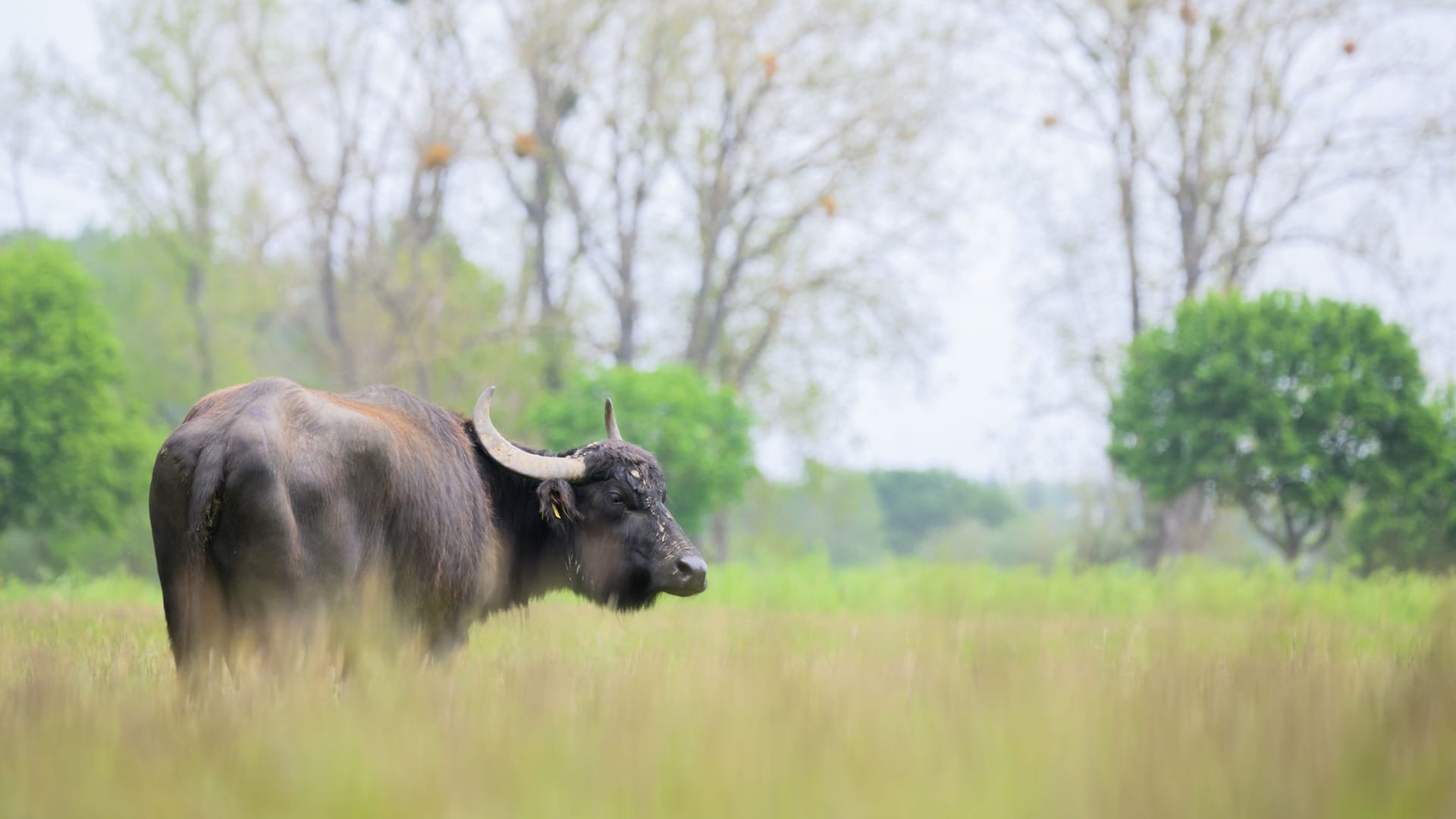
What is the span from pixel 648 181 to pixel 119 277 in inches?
786

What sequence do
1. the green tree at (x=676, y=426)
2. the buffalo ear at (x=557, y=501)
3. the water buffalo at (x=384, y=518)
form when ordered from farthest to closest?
1. the green tree at (x=676, y=426)
2. the buffalo ear at (x=557, y=501)
3. the water buffalo at (x=384, y=518)

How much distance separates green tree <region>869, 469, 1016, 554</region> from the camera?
66.7 meters

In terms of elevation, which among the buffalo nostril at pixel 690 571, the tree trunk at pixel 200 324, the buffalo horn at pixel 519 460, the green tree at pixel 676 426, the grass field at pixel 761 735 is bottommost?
the grass field at pixel 761 735

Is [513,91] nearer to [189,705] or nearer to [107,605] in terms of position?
[107,605]

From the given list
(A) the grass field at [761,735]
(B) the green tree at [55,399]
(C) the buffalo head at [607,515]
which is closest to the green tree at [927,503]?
(B) the green tree at [55,399]

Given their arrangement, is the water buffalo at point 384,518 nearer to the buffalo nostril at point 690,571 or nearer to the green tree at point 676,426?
the buffalo nostril at point 690,571

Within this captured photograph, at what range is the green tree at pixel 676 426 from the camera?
2148 centimetres

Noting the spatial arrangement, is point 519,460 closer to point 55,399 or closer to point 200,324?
point 55,399

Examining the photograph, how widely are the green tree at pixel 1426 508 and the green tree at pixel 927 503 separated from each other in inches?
1710

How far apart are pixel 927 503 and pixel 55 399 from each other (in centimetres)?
5014

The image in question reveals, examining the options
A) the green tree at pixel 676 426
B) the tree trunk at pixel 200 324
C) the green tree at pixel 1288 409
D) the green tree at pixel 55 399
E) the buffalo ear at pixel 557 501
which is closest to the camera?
the buffalo ear at pixel 557 501

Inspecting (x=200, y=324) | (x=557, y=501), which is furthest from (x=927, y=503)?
(x=557, y=501)

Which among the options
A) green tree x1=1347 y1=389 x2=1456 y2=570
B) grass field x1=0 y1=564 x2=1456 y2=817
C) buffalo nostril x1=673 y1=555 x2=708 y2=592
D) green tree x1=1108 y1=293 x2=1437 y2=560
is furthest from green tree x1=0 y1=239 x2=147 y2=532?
green tree x1=1347 y1=389 x2=1456 y2=570

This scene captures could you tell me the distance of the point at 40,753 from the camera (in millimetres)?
3080
